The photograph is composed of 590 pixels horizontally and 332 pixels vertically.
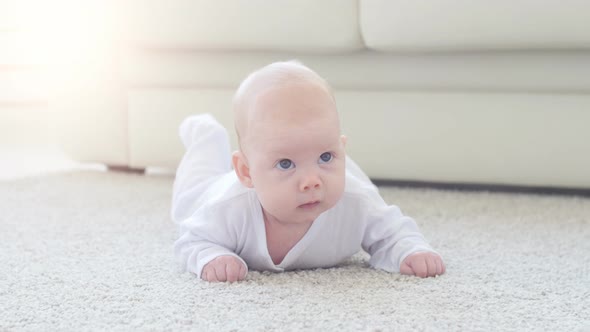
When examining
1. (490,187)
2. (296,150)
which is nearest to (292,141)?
(296,150)

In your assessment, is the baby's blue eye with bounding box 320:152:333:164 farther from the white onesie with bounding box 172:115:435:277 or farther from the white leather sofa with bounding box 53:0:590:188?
the white leather sofa with bounding box 53:0:590:188

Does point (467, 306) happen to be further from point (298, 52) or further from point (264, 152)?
point (298, 52)

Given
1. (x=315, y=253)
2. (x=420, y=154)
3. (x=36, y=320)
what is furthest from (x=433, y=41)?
(x=36, y=320)

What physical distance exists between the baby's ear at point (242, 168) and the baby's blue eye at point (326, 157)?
96mm

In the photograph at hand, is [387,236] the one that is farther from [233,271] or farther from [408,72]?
[408,72]

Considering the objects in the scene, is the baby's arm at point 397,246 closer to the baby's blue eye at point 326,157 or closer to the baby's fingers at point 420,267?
the baby's fingers at point 420,267

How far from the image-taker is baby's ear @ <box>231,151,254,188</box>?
0.95 m

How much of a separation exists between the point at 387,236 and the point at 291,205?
171mm

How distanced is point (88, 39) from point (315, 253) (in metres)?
1.04

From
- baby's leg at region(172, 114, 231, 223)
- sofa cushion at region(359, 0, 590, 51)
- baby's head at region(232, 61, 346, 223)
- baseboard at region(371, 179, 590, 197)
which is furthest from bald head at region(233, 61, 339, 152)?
baseboard at region(371, 179, 590, 197)

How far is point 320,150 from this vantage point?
35.0 inches

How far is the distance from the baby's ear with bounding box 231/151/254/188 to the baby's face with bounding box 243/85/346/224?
3 centimetres

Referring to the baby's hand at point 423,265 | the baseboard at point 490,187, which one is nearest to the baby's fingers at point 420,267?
the baby's hand at point 423,265

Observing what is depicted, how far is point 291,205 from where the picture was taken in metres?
0.90
